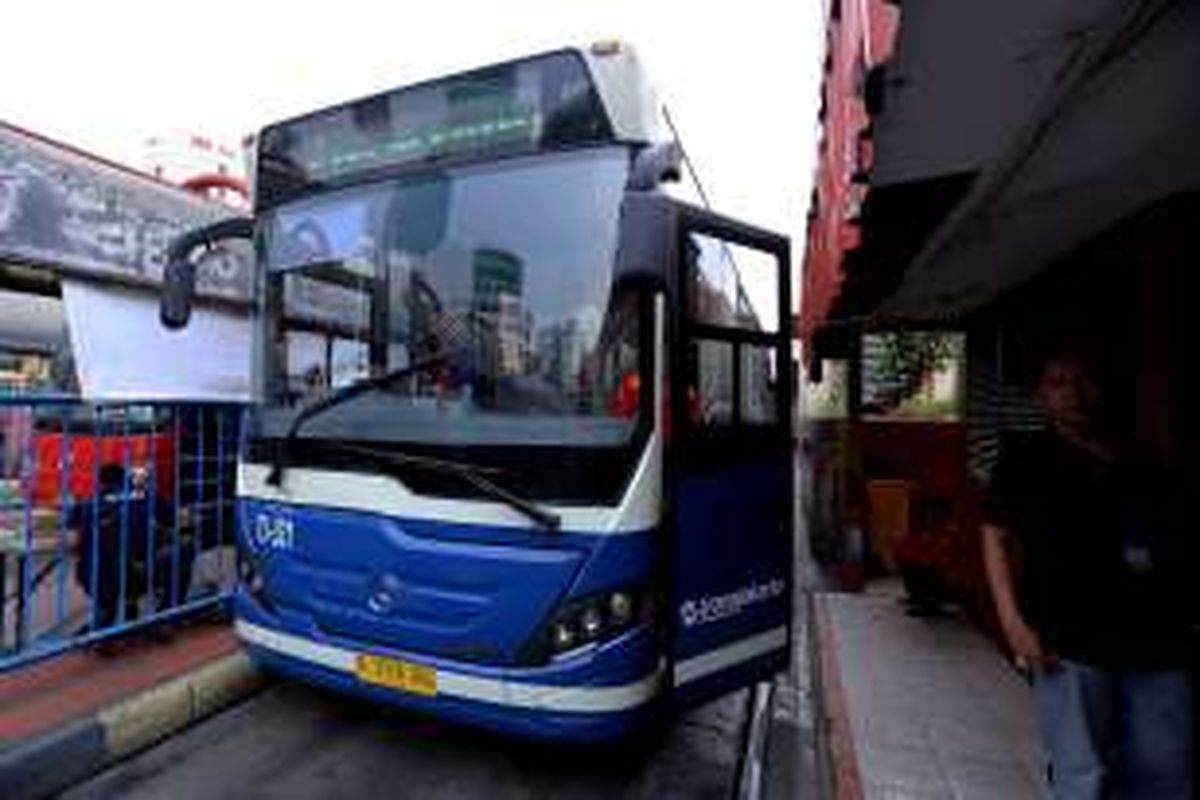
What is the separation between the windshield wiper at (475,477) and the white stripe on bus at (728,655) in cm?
84

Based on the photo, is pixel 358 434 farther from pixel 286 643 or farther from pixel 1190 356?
pixel 1190 356

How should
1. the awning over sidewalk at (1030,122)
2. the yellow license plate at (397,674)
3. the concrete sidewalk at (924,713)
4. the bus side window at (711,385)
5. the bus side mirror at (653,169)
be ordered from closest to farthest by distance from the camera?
1. the awning over sidewalk at (1030,122)
2. the bus side mirror at (653,169)
3. the yellow license plate at (397,674)
4. the bus side window at (711,385)
5. the concrete sidewalk at (924,713)

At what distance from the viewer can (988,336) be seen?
8.50 m

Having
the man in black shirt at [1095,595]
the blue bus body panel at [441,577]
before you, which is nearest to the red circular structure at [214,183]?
the blue bus body panel at [441,577]

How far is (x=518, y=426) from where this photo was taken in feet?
11.7

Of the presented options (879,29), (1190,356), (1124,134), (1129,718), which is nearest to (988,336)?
(1190,356)

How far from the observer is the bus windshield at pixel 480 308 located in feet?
11.6

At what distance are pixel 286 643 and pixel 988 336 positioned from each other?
22.1 feet

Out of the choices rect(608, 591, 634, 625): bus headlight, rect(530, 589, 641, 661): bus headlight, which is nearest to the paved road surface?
rect(530, 589, 641, 661): bus headlight

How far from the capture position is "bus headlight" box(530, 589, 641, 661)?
350 centimetres

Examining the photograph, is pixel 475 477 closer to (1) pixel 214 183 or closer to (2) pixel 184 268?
(2) pixel 184 268

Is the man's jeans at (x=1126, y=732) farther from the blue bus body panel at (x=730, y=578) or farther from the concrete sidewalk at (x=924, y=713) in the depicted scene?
the blue bus body panel at (x=730, y=578)

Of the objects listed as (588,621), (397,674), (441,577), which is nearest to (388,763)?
(397,674)

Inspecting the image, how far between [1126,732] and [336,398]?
313cm
